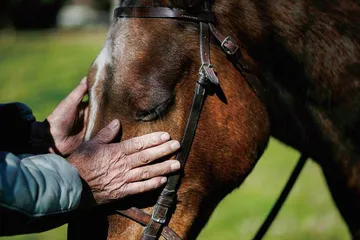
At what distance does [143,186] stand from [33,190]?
576 millimetres

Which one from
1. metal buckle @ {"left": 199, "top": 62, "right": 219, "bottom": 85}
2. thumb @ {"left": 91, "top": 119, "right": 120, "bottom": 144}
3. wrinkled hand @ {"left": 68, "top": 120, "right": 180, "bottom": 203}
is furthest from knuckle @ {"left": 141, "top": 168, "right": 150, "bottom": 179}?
metal buckle @ {"left": 199, "top": 62, "right": 219, "bottom": 85}

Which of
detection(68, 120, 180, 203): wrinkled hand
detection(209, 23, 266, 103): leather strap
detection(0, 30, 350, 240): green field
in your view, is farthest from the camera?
detection(0, 30, 350, 240): green field

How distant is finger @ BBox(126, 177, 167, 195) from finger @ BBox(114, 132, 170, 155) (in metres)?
0.15

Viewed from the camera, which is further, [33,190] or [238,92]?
[238,92]

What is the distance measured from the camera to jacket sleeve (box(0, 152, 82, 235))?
2.06 meters

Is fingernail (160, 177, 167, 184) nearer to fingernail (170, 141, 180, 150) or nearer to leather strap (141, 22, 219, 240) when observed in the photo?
leather strap (141, 22, 219, 240)

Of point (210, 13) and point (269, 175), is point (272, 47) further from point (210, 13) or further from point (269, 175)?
point (269, 175)

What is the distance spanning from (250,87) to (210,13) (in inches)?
16.7

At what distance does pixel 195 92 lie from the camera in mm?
2666

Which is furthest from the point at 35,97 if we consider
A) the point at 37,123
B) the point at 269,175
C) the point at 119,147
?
the point at 119,147

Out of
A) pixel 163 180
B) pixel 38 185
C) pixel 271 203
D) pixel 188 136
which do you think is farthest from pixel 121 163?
pixel 271 203

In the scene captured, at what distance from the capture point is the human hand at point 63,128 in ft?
10.7

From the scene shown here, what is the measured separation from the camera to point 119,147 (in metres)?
2.51

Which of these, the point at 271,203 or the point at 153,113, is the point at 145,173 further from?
the point at 271,203
